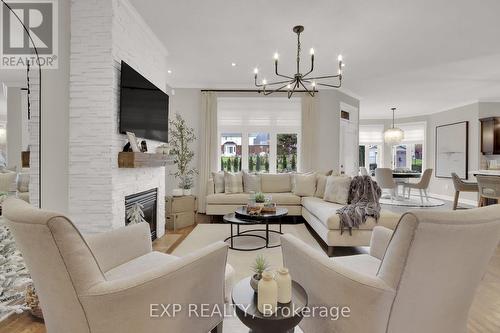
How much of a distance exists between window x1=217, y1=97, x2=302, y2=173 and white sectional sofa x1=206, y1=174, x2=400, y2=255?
0.90 m

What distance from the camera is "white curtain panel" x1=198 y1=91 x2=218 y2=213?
5.62 meters

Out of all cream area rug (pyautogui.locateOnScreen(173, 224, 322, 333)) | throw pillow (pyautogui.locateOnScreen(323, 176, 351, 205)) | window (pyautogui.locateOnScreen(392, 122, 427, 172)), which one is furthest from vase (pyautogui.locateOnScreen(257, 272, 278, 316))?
window (pyautogui.locateOnScreen(392, 122, 427, 172))

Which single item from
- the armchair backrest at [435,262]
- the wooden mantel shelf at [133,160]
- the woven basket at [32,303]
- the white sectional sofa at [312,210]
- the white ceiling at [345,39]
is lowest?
the woven basket at [32,303]

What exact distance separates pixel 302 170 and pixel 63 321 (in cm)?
518

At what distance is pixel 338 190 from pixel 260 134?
269cm

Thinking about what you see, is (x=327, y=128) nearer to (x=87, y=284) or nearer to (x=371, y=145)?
(x=371, y=145)

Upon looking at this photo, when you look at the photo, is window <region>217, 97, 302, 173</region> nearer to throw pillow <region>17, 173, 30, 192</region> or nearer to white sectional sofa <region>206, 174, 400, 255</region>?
white sectional sofa <region>206, 174, 400, 255</region>

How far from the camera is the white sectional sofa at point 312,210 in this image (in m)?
3.03

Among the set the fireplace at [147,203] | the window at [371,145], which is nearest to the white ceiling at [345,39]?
the fireplace at [147,203]

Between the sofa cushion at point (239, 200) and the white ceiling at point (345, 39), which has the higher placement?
the white ceiling at point (345, 39)

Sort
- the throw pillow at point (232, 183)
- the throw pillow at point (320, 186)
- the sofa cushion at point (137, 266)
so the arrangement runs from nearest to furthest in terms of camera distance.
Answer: the sofa cushion at point (137, 266) → the throw pillow at point (320, 186) → the throw pillow at point (232, 183)

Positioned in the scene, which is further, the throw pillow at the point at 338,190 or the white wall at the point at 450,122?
the white wall at the point at 450,122

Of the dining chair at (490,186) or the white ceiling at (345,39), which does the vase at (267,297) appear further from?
the dining chair at (490,186)

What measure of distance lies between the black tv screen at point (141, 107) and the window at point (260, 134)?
7.21ft
